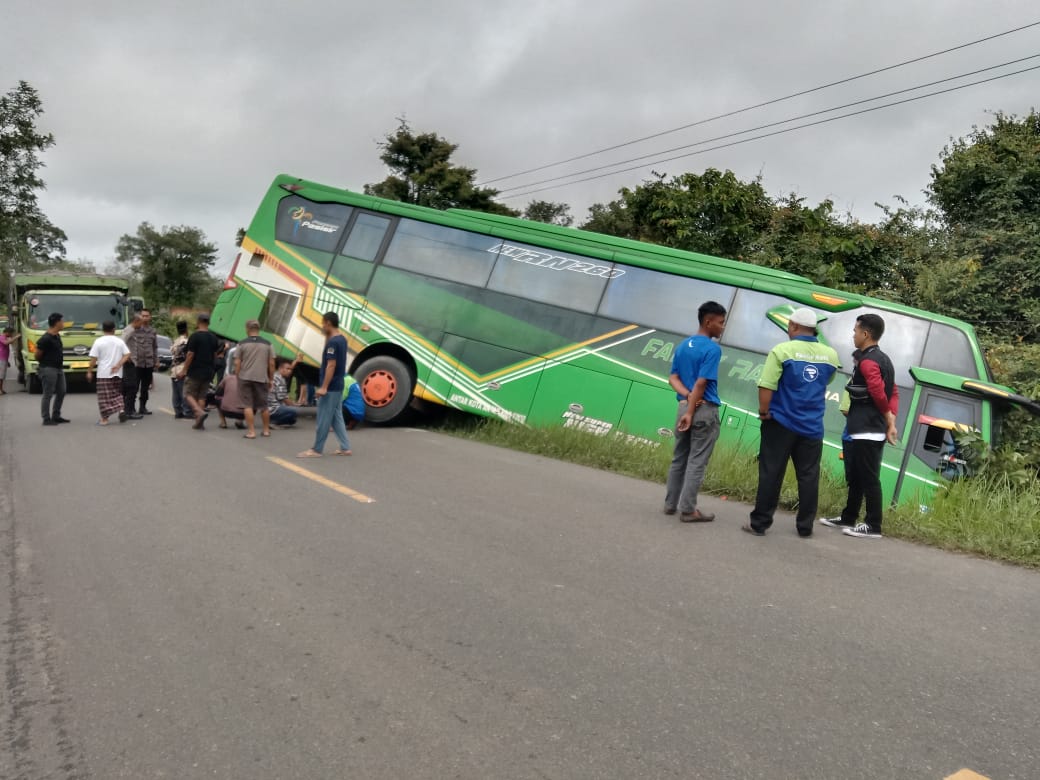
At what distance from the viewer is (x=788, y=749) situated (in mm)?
2992

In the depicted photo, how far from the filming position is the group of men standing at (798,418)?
20.5 feet

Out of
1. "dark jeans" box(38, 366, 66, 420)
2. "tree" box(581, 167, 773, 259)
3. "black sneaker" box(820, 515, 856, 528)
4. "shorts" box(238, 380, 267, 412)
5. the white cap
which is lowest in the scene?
"dark jeans" box(38, 366, 66, 420)

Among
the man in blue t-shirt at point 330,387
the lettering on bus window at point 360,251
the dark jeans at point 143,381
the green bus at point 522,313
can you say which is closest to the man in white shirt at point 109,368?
the dark jeans at point 143,381

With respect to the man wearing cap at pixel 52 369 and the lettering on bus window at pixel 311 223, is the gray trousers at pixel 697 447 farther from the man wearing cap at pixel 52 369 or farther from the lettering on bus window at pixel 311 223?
the man wearing cap at pixel 52 369

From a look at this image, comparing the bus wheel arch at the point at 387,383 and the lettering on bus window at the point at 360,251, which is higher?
the lettering on bus window at the point at 360,251

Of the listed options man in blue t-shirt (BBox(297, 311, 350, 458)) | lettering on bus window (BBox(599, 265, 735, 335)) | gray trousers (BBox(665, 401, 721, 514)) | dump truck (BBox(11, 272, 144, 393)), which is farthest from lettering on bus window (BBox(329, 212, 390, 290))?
dump truck (BBox(11, 272, 144, 393))

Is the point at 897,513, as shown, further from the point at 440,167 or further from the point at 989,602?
the point at 440,167

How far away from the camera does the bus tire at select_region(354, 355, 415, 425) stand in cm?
1205

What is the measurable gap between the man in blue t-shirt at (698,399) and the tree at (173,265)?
55.1 metres

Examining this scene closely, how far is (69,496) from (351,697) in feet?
16.3

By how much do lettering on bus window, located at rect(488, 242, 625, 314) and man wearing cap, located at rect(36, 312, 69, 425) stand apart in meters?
6.98

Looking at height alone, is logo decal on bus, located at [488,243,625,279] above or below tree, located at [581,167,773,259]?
below

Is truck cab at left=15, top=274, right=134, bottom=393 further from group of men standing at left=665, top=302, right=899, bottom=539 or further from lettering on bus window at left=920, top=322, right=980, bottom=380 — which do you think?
lettering on bus window at left=920, top=322, right=980, bottom=380

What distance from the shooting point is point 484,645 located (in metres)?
3.89
